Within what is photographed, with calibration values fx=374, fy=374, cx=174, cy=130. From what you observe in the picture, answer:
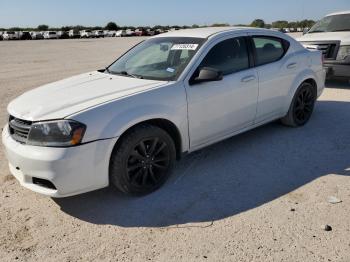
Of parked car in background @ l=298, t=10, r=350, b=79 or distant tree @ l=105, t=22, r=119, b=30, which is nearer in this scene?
parked car in background @ l=298, t=10, r=350, b=79

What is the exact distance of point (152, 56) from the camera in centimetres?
480

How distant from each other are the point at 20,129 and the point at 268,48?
3.47m

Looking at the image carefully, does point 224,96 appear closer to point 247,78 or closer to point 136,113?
point 247,78

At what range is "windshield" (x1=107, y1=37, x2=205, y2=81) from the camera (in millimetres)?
4293

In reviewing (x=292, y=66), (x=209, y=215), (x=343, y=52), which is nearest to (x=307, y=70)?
(x=292, y=66)

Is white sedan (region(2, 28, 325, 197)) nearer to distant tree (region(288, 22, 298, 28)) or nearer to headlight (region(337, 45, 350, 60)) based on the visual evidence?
headlight (region(337, 45, 350, 60))

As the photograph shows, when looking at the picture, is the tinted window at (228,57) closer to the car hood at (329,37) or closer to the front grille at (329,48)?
the front grille at (329,48)

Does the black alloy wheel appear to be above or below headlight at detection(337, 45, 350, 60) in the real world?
below

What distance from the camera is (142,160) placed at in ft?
12.6

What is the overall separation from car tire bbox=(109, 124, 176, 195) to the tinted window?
104 centimetres

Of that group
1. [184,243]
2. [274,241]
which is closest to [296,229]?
[274,241]

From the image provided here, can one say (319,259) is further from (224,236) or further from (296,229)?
(224,236)

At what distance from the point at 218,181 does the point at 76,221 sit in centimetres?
160

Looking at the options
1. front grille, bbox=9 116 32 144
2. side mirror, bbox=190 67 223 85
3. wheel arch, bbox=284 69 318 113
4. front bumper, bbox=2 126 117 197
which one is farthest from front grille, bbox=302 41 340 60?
front grille, bbox=9 116 32 144
